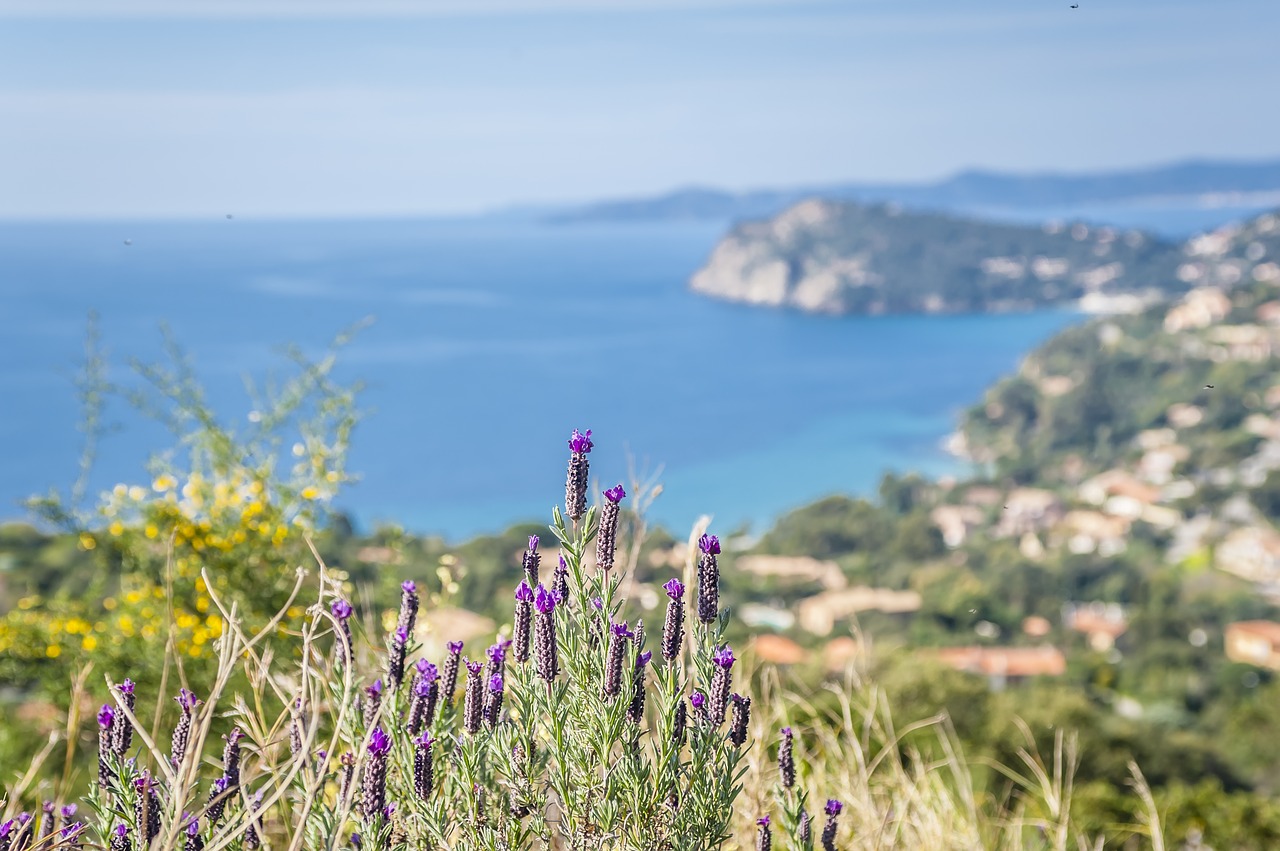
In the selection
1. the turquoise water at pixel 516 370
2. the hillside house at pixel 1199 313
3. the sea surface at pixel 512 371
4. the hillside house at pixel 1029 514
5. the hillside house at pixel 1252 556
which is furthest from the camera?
the hillside house at pixel 1199 313

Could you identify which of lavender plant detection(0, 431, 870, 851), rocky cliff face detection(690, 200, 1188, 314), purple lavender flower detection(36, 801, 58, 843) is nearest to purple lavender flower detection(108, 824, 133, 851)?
lavender plant detection(0, 431, 870, 851)

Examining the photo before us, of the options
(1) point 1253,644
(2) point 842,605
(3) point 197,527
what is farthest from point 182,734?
(1) point 1253,644

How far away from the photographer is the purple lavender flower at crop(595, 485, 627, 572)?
1.13 meters

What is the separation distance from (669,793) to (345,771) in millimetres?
359

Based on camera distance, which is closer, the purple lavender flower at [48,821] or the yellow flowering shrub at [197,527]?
the purple lavender flower at [48,821]

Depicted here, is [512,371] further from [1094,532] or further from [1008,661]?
[1008,661]

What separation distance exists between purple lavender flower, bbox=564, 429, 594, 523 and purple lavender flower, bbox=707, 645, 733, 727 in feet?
0.71

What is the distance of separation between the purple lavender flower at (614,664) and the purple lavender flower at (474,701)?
139 mm

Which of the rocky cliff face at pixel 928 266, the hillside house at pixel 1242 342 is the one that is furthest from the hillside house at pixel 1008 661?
the rocky cliff face at pixel 928 266

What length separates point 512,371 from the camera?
56.4m

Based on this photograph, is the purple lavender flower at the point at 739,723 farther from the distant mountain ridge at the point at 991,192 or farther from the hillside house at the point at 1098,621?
the distant mountain ridge at the point at 991,192

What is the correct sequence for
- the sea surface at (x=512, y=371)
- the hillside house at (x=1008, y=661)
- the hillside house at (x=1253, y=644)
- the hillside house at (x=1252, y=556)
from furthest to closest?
the sea surface at (x=512, y=371) < the hillside house at (x=1252, y=556) < the hillside house at (x=1253, y=644) < the hillside house at (x=1008, y=661)

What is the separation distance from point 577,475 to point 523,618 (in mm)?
184

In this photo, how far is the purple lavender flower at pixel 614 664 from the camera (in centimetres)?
113
